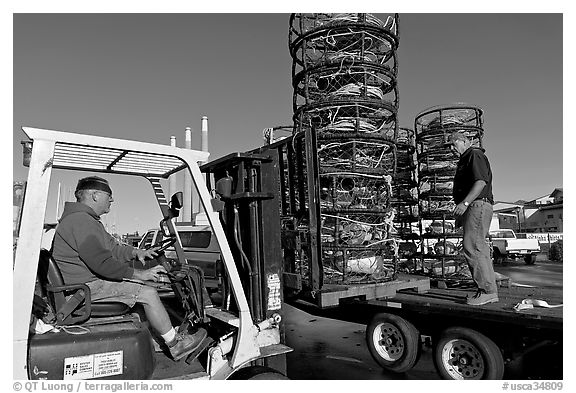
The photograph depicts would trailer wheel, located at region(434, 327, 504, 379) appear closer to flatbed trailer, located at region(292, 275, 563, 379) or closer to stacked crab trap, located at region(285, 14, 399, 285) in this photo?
flatbed trailer, located at region(292, 275, 563, 379)

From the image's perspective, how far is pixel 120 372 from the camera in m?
3.27

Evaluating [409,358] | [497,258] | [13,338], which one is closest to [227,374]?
[13,338]

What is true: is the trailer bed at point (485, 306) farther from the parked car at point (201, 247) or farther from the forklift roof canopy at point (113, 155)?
the parked car at point (201, 247)

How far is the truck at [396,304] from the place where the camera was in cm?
425

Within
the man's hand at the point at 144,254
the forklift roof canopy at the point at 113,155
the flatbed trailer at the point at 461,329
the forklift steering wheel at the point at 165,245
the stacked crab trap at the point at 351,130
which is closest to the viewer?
the forklift roof canopy at the point at 113,155

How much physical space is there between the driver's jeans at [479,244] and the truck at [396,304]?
28cm

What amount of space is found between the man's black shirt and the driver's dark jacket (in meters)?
3.68

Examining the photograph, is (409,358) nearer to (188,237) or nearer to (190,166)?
(190,166)

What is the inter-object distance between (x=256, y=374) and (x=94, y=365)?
1228 mm

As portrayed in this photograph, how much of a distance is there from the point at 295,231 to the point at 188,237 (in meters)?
4.56

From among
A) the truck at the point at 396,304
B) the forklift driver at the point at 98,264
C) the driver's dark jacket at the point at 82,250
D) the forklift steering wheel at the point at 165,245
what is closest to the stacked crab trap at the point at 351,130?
the truck at the point at 396,304

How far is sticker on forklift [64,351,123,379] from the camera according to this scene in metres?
3.12

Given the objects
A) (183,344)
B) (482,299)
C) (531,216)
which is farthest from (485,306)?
(531,216)

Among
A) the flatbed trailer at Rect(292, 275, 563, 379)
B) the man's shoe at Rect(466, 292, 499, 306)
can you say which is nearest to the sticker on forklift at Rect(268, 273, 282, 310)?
the flatbed trailer at Rect(292, 275, 563, 379)
